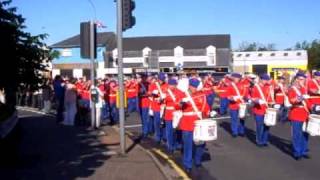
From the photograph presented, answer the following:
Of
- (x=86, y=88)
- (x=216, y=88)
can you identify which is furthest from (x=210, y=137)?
(x=216, y=88)

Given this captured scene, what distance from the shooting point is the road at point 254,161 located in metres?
12.3

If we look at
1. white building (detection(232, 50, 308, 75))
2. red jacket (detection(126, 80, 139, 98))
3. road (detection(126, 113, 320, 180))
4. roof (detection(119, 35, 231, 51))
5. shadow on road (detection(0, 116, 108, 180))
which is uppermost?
roof (detection(119, 35, 231, 51))

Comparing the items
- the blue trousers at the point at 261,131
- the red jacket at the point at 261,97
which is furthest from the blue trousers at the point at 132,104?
the blue trousers at the point at 261,131

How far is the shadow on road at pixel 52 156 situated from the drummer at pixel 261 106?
3855mm

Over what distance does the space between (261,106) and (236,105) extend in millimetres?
3059

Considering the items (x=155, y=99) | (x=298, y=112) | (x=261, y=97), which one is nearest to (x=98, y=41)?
(x=155, y=99)

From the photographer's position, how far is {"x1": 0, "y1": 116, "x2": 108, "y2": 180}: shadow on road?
1195 centimetres

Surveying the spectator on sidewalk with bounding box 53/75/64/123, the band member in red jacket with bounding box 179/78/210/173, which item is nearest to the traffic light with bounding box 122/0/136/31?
the band member in red jacket with bounding box 179/78/210/173

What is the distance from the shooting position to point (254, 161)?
555 inches

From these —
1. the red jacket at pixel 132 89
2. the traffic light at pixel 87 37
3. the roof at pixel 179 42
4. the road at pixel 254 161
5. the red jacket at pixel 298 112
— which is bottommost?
the road at pixel 254 161

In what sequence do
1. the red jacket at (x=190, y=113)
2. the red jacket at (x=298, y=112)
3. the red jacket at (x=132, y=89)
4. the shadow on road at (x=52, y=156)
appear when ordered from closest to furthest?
the shadow on road at (x=52, y=156)
the red jacket at (x=190, y=113)
the red jacket at (x=298, y=112)
the red jacket at (x=132, y=89)

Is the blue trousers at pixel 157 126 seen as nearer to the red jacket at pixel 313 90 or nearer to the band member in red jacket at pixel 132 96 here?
the red jacket at pixel 313 90

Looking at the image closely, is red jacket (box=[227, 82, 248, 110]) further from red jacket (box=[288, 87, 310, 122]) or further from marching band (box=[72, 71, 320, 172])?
red jacket (box=[288, 87, 310, 122])

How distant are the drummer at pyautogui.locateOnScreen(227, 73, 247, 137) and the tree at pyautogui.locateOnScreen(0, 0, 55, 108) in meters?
6.07
